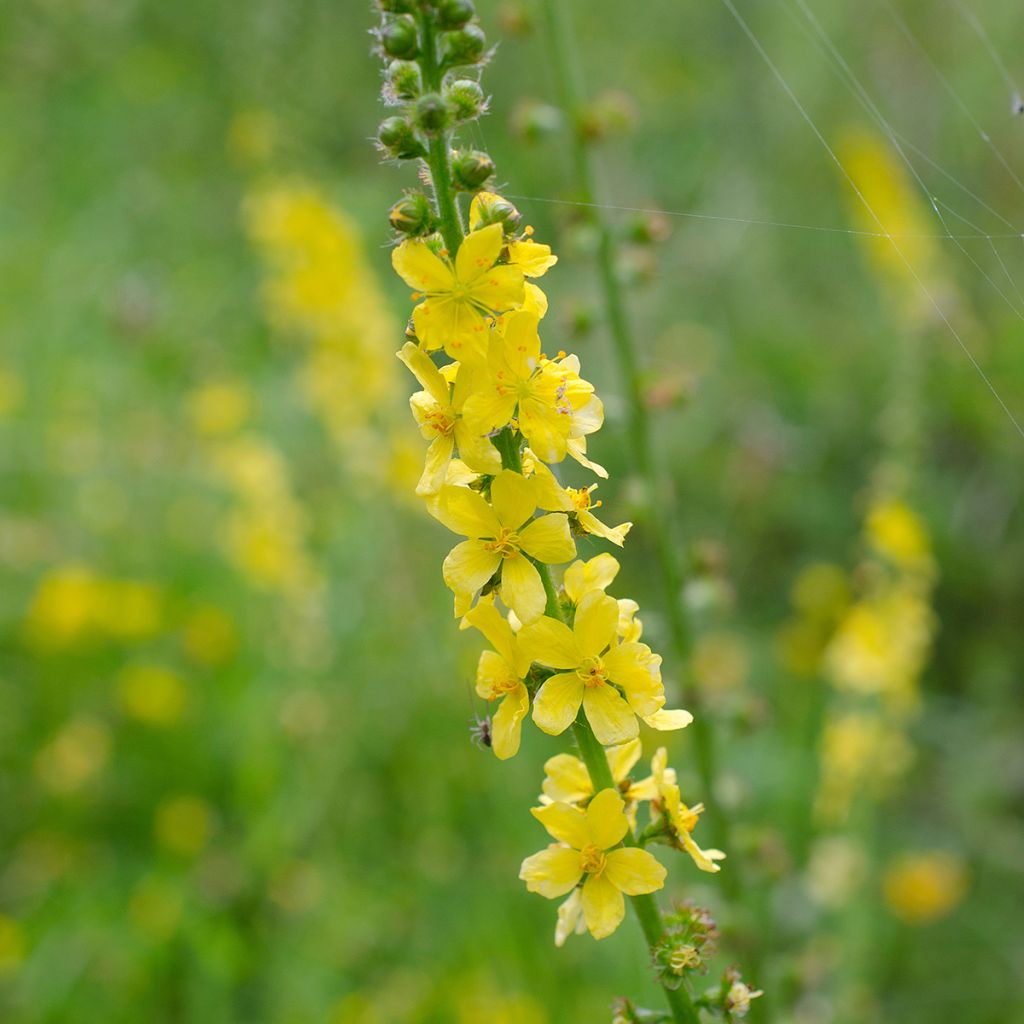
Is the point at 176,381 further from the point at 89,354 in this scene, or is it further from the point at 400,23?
the point at 400,23

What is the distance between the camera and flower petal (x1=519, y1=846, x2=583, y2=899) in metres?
1.46

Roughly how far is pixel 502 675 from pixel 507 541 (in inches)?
7.6

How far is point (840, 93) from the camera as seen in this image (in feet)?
30.2

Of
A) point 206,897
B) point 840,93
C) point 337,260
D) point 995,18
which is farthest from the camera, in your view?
point 840,93

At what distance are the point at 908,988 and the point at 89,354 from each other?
656 centimetres

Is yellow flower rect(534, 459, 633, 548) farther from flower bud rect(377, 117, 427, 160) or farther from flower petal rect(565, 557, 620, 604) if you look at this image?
flower bud rect(377, 117, 427, 160)

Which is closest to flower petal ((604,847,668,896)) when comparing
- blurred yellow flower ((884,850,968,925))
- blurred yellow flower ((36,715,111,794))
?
blurred yellow flower ((884,850,968,925))

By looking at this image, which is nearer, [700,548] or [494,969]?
[700,548]

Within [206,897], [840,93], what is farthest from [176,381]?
[840,93]

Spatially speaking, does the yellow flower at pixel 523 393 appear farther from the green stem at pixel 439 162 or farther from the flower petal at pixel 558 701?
the flower petal at pixel 558 701

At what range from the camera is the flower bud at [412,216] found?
4.64ft

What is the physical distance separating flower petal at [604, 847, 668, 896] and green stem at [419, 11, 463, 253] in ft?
2.76

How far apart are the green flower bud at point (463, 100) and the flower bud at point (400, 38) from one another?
7cm

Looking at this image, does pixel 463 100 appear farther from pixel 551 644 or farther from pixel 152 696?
pixel 152 696
